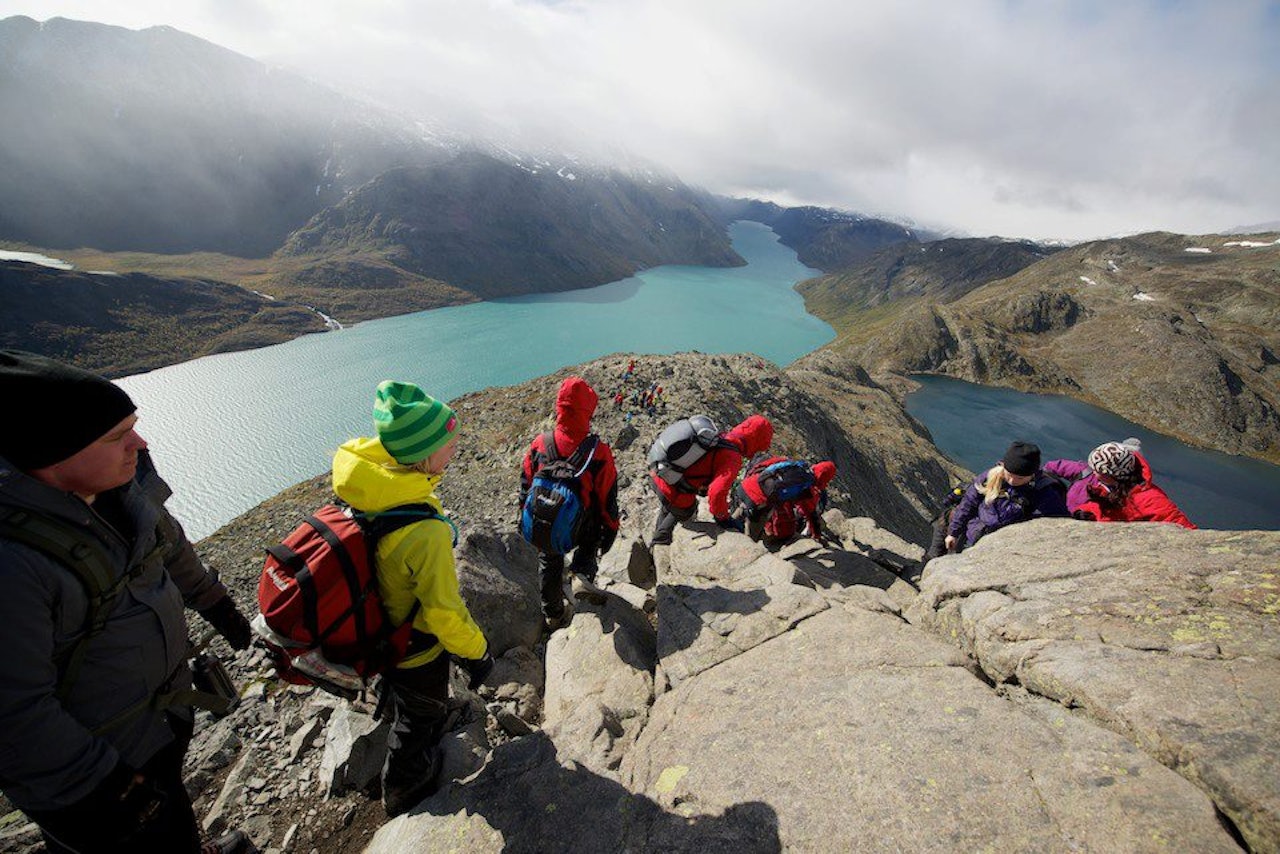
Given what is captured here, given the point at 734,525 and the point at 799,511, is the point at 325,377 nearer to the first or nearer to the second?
the point at 734,525

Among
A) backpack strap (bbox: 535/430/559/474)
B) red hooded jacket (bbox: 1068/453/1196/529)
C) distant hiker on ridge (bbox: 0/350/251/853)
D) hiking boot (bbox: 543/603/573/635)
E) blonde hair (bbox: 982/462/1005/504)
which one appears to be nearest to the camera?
distant hiker on ridge (bbox: 0/350/251/853)

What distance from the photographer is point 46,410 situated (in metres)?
3.10

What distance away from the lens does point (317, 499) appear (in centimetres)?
3159

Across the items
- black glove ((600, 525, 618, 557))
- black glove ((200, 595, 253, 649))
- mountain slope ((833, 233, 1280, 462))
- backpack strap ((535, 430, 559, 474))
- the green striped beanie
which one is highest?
mountain slope ((833, 233, 1280, 462))

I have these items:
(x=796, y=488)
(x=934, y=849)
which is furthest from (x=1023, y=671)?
(x=796, y=488)

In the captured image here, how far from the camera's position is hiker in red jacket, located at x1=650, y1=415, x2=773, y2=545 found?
929 centimetres

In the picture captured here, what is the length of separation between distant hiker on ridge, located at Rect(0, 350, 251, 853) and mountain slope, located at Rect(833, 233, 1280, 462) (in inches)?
7216

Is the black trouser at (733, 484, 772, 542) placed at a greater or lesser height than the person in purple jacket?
lesser

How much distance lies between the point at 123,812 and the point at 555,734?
372 cm

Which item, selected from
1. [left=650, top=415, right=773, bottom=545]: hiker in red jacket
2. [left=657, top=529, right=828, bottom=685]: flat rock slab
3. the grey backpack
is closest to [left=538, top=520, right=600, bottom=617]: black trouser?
[left=657, top=529, right=828, bottom=685]: flat rock slab

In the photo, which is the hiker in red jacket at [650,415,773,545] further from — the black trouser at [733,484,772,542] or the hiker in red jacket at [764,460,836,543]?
the hiker in red jacket at [764,460,836,543]

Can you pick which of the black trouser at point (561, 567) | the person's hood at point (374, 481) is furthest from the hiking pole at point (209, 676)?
the black trouser at point (561, 567)

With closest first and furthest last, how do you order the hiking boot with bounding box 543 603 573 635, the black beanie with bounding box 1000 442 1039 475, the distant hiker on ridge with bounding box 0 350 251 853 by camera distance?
the distant hiker on ridge with bounding box 0 350 251 853 → the black beanie with bounding box 1000 442 1039 475 → the hiking boot with bounding box 543 603 573 635

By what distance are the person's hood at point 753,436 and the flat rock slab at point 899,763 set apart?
418cm
